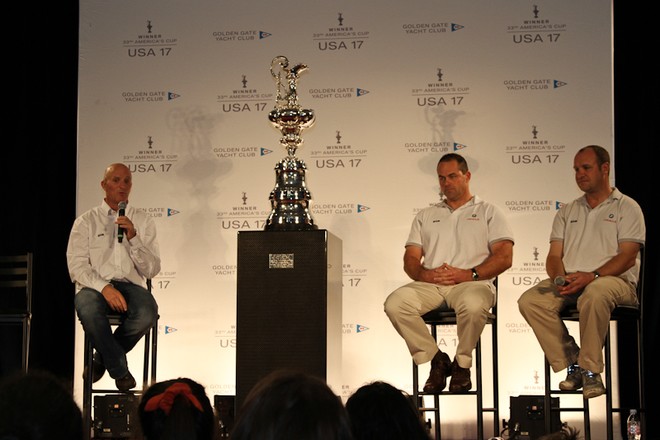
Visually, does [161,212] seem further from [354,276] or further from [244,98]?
[354,276]

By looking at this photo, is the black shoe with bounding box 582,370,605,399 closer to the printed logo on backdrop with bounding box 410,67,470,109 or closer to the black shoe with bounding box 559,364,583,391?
the black shoe with bounding box 559,364,583,391

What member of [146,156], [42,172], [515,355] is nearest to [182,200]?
[146,156]

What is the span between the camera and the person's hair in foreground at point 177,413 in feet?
6.05

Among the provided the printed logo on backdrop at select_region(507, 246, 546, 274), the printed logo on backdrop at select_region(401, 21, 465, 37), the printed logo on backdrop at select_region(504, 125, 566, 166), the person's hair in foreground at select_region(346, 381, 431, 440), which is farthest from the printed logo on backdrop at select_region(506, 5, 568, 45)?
the person's hair in foreground at select_region(346, 381, 431, 440)

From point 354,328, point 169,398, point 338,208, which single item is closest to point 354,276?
point 354,328

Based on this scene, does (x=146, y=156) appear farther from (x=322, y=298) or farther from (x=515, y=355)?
(x=515, y=355)

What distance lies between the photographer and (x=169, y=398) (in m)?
1.92

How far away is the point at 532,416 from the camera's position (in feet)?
15.5

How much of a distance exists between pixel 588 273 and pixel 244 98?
256cm

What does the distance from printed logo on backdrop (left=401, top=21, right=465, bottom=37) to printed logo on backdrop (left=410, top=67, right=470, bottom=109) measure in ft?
0.77

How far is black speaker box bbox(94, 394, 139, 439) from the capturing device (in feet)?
15.8

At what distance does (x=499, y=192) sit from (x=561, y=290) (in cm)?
131

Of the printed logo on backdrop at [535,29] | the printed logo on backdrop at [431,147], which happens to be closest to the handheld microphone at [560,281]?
the printed logo on backdrop at [431,147]

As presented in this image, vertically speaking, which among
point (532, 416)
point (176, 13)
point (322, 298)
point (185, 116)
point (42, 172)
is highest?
point (176, 13)
